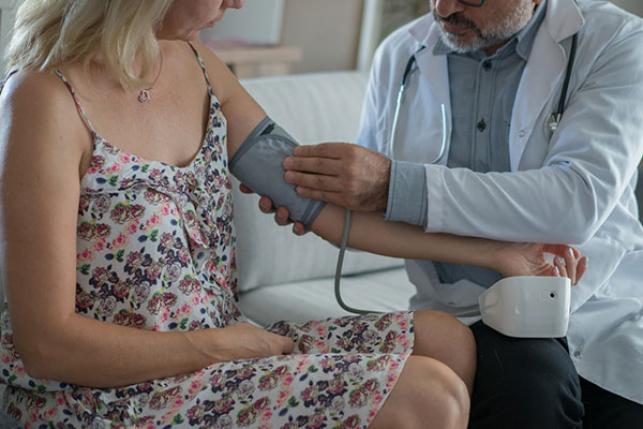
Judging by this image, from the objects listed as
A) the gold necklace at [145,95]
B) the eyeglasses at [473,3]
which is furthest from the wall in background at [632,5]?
the gold necklace at [145,95]

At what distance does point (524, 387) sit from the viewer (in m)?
1.75

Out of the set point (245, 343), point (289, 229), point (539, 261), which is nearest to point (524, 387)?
point (539, 261)

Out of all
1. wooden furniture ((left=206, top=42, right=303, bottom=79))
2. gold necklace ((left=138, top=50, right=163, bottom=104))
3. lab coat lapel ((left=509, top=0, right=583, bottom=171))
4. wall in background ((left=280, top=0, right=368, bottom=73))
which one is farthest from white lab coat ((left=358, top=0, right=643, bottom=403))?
wall in background ((left=280, top=0, right=368, bottom=73))

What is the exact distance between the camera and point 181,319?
5.47 feet

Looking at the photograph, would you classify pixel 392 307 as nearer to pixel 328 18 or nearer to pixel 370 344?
pixel 370 344

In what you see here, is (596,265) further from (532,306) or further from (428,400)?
(428,400)

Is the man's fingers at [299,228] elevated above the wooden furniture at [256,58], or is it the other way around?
the wooden furniture at [256,58]

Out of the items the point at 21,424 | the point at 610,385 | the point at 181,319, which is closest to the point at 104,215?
the point at 181,319

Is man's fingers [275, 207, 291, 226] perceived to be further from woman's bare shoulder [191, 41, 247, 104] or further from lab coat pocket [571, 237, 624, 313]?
lab coat pocket [571, 237, 624, 313]

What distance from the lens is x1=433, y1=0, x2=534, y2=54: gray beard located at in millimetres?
1996

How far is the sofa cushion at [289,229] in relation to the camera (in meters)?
2.37

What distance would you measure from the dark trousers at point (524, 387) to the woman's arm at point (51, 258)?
1.58 ft

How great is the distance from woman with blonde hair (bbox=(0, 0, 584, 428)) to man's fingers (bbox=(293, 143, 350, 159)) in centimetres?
14

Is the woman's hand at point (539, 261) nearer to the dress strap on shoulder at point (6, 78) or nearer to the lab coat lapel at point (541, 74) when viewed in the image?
the lab coat lapel at point (541, 74)
